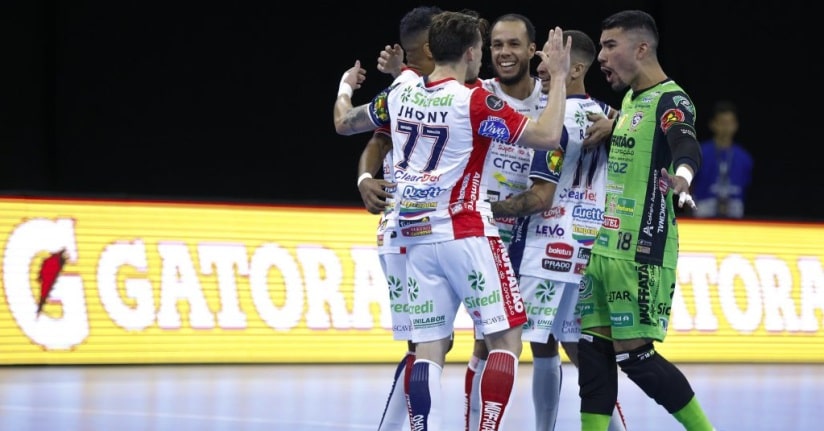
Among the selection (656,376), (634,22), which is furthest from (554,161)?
(656,376)

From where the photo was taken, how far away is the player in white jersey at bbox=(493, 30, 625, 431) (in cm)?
609

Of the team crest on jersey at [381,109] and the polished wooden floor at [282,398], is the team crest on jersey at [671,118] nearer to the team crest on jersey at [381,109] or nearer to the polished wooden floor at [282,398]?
the team crest on jersey at [381,109]

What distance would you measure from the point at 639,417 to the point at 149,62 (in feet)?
26.0

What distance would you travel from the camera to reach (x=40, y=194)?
395 inches

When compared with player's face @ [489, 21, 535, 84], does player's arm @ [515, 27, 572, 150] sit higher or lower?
lower

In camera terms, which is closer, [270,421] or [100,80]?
[270,421]

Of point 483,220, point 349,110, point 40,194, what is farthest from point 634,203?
point 40,194

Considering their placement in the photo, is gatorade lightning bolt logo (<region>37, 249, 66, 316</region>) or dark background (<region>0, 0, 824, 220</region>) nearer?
gatorade lightning bolt logo (<region>37, 249, 66, 316</region>)

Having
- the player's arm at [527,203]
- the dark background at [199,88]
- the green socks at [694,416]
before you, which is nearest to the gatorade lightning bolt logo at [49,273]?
the dark background at [199,88]

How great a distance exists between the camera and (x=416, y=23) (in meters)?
6.42

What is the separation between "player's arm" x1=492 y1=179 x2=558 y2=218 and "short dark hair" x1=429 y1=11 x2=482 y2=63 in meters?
0.77

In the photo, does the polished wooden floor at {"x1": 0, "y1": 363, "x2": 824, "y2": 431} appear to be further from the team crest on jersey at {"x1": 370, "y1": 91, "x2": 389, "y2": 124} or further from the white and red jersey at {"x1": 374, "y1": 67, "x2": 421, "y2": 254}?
the team crest on jersey at {"x1": 370, "y1": 91, "x2": 389, "y2": 124}

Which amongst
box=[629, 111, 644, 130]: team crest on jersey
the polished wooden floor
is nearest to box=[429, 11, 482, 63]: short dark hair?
box=[629, 111, 644, 130]: team crest on jersey

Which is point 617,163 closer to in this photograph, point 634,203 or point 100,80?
point 634,203
